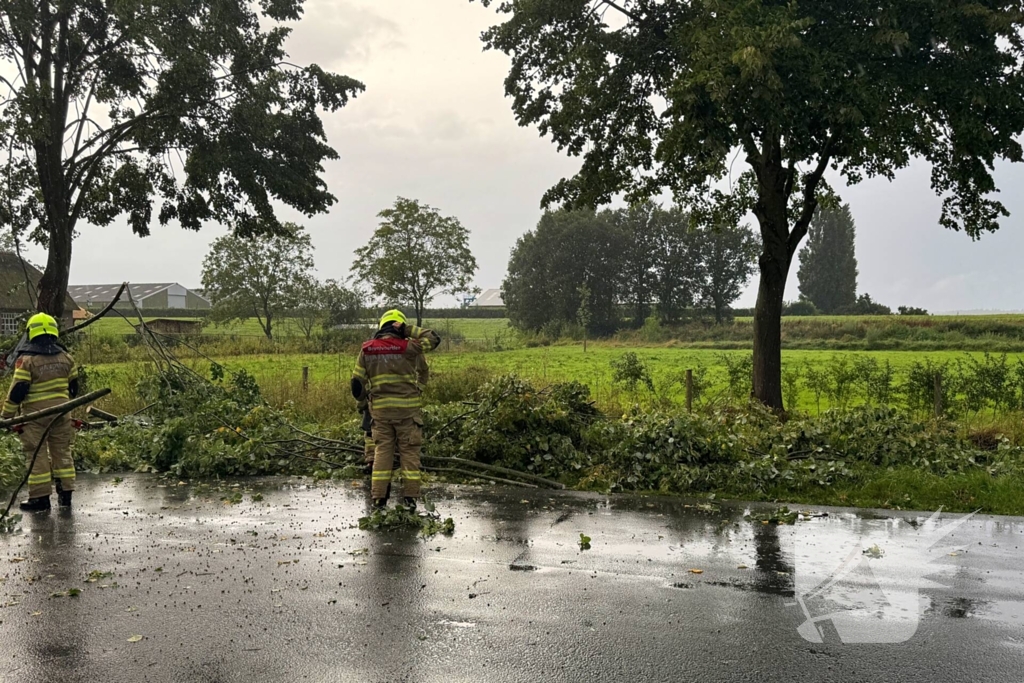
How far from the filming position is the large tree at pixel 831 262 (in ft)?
309

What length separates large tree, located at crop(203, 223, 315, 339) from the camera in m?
55.7

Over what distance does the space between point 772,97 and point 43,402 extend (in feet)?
34.5

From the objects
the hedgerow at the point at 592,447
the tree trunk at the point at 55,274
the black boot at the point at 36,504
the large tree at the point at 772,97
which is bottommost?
the black boot at the point at 36,504

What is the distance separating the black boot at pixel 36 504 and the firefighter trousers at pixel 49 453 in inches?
1.7

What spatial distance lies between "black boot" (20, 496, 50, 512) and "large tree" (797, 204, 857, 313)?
308 feet

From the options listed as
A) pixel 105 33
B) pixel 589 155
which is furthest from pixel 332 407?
pixel 105 33

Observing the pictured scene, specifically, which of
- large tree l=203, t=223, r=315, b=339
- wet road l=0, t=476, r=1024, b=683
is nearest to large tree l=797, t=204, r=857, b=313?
large tree l=203, t=223, r=315, b=339

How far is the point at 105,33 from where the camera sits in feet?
67.6

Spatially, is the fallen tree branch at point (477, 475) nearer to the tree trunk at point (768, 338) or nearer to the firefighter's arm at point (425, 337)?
the firefighter's arm at point (425, 337)

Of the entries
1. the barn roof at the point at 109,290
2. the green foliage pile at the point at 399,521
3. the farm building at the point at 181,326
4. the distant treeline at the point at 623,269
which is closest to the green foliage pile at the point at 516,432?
the green foliage pile at the point at 399,521

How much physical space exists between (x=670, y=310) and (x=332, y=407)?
58.4m

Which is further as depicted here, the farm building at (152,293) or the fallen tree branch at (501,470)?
the farm building at (152,293)

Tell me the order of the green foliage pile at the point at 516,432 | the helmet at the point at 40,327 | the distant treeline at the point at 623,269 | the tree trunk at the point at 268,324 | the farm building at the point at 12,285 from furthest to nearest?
the distant treeline at the point at 623,269 < the tree trunk at the point at 268,324 < the farm building at the point at 12,285 < the green foliage pile at the point at 516,432 < the helmet at the point at 40,327

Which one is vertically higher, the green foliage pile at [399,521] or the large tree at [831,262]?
the large tree at [831,262]
